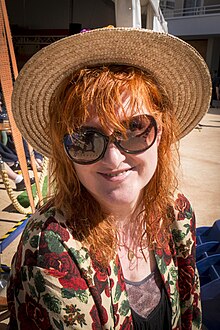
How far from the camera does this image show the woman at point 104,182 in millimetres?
853

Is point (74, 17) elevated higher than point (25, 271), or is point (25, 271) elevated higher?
point (74, 17)

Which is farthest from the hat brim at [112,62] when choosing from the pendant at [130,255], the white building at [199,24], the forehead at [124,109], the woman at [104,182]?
the white building at [199,24]

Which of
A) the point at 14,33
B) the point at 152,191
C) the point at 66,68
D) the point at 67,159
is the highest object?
the point at 14,33

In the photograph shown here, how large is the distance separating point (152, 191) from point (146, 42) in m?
0.49

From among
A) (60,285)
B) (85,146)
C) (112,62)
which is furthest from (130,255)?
(112,62)

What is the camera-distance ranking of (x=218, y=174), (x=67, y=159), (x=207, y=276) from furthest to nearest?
(x=218, y=174), (x=207, y=276), (x=67, y=159)

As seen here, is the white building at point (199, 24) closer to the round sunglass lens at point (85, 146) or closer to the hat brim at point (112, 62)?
the hat brim at point (112, 62)

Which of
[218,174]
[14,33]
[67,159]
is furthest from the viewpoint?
[14,33]

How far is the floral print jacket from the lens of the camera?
0.83m

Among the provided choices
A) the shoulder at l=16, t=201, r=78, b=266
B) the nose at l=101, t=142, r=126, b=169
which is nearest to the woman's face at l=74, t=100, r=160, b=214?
the nose at l=101, t=142, r=126, b=169

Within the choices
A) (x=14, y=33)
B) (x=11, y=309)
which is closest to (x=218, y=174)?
(x=11, y=309)

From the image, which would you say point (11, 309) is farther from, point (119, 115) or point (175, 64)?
point (175, 64)

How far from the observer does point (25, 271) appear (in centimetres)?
86

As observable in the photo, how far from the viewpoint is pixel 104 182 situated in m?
0.88
